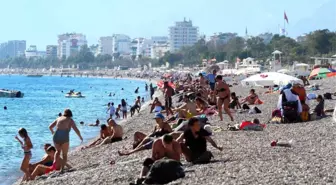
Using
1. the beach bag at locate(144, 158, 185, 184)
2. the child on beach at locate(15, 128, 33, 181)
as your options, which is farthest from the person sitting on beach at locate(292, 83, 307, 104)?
the beach bag at locate(144, 158, 185, 184)

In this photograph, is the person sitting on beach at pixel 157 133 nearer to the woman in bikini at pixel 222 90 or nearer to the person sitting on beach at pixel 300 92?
the woman in bikini at pixel 222 90

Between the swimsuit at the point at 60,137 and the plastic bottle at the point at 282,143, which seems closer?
the swimsuit at the point at 60,137

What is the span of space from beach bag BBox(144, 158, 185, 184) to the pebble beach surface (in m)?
0.16

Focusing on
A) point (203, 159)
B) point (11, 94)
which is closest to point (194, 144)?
point (203, 159)

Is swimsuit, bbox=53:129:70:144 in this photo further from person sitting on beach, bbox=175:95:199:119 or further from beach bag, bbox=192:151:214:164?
person sitting on beach, bbox=175:95:199:119

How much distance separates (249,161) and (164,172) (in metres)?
1.68

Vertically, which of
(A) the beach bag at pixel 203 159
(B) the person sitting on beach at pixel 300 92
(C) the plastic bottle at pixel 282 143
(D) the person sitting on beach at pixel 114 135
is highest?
(B) the person sitting on beach at pixel 300 92

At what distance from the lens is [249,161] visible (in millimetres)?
10922

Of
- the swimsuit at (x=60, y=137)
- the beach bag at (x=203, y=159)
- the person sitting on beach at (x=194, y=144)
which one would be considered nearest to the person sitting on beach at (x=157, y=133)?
the swimsuit at (x=60, y=137)

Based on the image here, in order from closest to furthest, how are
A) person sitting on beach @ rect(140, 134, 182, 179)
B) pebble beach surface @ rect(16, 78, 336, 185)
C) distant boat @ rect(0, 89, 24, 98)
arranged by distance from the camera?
pebble beach surface @ rect(16, 78, 336, 185) < person sitting on beach @ rect(140, 134, 182, 179) < distant boat @ rect(0, 89, 24, 98)

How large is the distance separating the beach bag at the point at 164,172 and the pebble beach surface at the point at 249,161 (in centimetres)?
16

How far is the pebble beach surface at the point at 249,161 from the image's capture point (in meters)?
9.50

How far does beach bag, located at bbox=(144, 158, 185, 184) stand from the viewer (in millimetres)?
9844

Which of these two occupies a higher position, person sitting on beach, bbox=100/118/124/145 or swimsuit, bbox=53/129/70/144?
swimsuit, bbox=53/129/70/144
